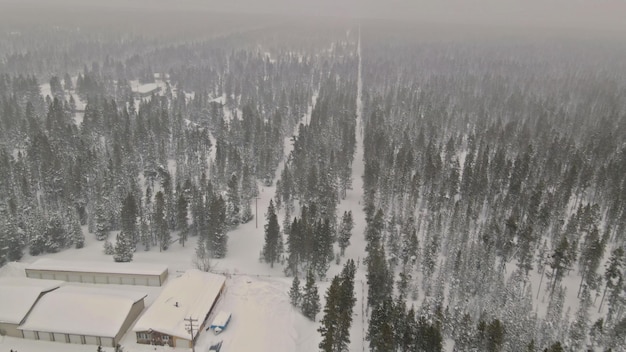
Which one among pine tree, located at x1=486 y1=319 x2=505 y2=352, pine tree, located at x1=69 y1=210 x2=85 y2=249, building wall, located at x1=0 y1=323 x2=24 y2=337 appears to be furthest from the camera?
pine tree, located at x1=69 y1=210 x2=85 y2=249

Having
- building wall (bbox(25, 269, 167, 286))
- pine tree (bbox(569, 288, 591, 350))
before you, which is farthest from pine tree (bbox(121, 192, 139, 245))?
pine tree (bbox(569, 288, 591, 350))

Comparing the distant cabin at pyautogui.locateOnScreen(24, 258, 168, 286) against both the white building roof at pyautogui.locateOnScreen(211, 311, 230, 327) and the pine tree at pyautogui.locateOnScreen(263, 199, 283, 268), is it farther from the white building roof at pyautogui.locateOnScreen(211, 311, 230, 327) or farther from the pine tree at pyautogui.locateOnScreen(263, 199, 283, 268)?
the pine tree at pyautogui.locateOnScreen(263, 199, 283, 268)

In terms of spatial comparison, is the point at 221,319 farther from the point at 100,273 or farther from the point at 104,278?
the point at 100,273

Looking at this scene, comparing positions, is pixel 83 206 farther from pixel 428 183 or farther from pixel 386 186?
pixel 428 183

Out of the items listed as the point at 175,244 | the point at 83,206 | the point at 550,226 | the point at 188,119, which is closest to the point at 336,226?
the point at 175,244

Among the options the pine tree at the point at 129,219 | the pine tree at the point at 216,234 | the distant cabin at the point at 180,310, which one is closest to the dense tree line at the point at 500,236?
the distant cabin at the point at 180,310

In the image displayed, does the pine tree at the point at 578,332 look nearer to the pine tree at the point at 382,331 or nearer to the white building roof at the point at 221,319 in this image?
the pine tree at the point at 382,331

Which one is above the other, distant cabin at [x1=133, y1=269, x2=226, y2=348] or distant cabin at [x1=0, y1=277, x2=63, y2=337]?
distant cabin at [x1=0, y1=277, x2=63, y2=337]
